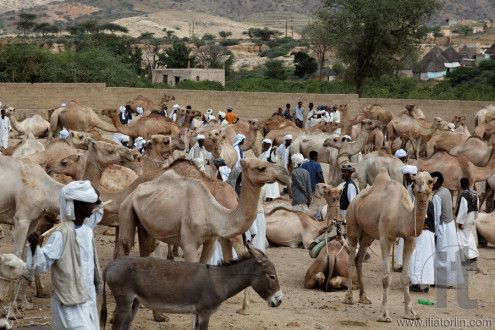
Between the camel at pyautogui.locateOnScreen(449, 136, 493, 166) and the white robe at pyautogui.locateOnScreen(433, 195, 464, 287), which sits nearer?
the white robe at pyautogui.locateOnScreen(433, 195, 464, 287)

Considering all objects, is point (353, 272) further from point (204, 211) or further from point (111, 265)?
point (111, 265)

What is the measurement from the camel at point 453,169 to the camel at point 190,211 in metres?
7.12

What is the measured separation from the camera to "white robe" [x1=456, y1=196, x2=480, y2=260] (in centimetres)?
1129

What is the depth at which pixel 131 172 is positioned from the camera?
11.5 metres

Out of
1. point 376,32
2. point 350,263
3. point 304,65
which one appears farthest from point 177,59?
point 350,263

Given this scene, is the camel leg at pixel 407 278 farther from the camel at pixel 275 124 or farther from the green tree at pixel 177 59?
the green tree at pixel 177 59

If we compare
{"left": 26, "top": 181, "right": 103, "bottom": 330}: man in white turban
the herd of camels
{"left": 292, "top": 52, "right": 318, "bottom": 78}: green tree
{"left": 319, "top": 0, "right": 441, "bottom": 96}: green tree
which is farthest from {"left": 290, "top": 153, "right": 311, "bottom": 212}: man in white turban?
{"left": 292, "top": 52, "right": 318, "bottom": 78}: green tree

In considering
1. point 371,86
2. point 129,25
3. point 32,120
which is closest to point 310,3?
point 129,25

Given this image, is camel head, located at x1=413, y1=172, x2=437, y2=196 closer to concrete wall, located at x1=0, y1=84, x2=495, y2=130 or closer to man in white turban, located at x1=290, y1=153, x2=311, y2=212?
man in white turban, located at x1=290, y1=153, x2=311, y2=212

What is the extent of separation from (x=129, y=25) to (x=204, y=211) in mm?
116913

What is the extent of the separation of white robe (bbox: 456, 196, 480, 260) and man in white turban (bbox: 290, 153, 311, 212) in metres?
2.53

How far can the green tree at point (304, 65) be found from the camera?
2512 inches

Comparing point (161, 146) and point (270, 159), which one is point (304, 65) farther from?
point (161, 146)

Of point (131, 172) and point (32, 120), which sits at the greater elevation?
point (131, 172)
